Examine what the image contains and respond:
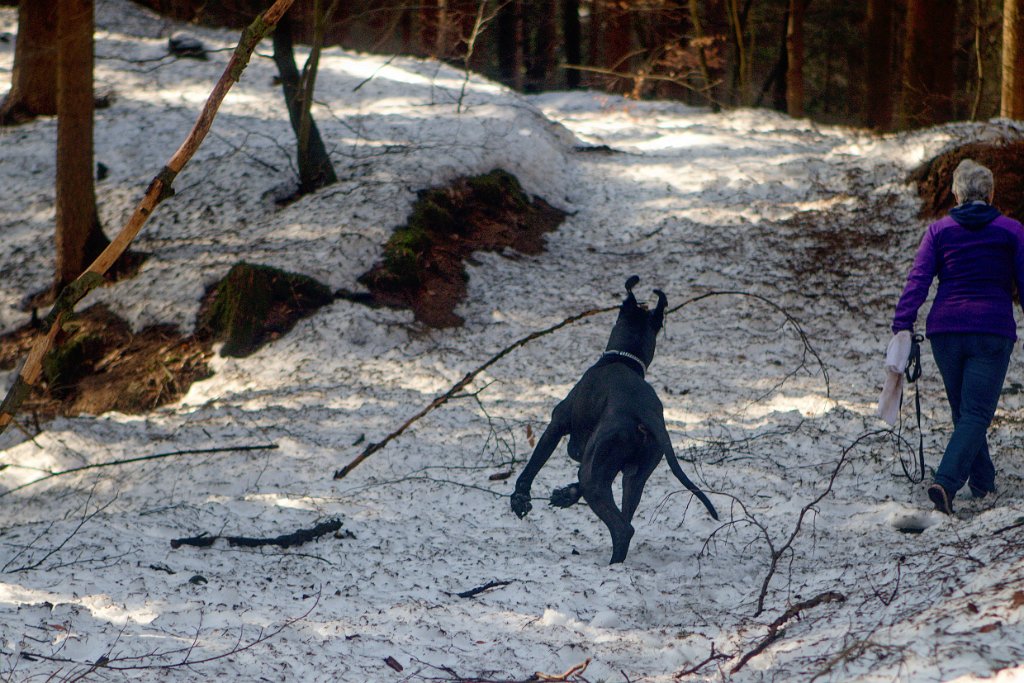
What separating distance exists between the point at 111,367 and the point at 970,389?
8376mm

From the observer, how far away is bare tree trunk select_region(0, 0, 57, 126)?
15250 millimetres

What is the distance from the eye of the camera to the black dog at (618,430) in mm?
4941

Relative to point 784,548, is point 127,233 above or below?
above

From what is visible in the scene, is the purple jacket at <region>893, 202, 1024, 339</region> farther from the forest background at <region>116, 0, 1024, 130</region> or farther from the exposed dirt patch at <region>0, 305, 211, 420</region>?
the exposed dirt patch at <region>0, 305, 211, 420</region>

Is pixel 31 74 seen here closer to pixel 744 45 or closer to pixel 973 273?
pixel 744 45

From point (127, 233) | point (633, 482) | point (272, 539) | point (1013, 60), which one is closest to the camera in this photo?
point (127, 233)

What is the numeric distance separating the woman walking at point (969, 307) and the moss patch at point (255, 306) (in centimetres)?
654

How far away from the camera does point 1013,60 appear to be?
39.2 feet

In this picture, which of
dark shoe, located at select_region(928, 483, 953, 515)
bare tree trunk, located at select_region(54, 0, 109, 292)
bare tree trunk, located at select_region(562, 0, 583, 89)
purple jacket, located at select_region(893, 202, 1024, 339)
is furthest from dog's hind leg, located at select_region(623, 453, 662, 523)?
bare tree trunk, located at select_region(562, 0, 583, 89)

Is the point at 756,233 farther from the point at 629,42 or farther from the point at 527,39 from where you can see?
the point at 527,39

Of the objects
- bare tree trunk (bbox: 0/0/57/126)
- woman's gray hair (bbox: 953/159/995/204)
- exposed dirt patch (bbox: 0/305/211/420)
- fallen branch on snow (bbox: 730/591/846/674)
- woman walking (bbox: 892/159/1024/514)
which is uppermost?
bare tree trunk (bbox: 0/0/57/126)

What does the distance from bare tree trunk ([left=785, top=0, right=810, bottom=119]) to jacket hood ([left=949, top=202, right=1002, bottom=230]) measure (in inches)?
628

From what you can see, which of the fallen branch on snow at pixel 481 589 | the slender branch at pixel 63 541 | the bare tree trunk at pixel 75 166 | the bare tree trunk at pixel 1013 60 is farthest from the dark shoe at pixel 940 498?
the bare tree trunk at pixel 75 166

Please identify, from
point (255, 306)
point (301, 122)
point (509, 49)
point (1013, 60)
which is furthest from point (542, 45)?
point (255, 306)
